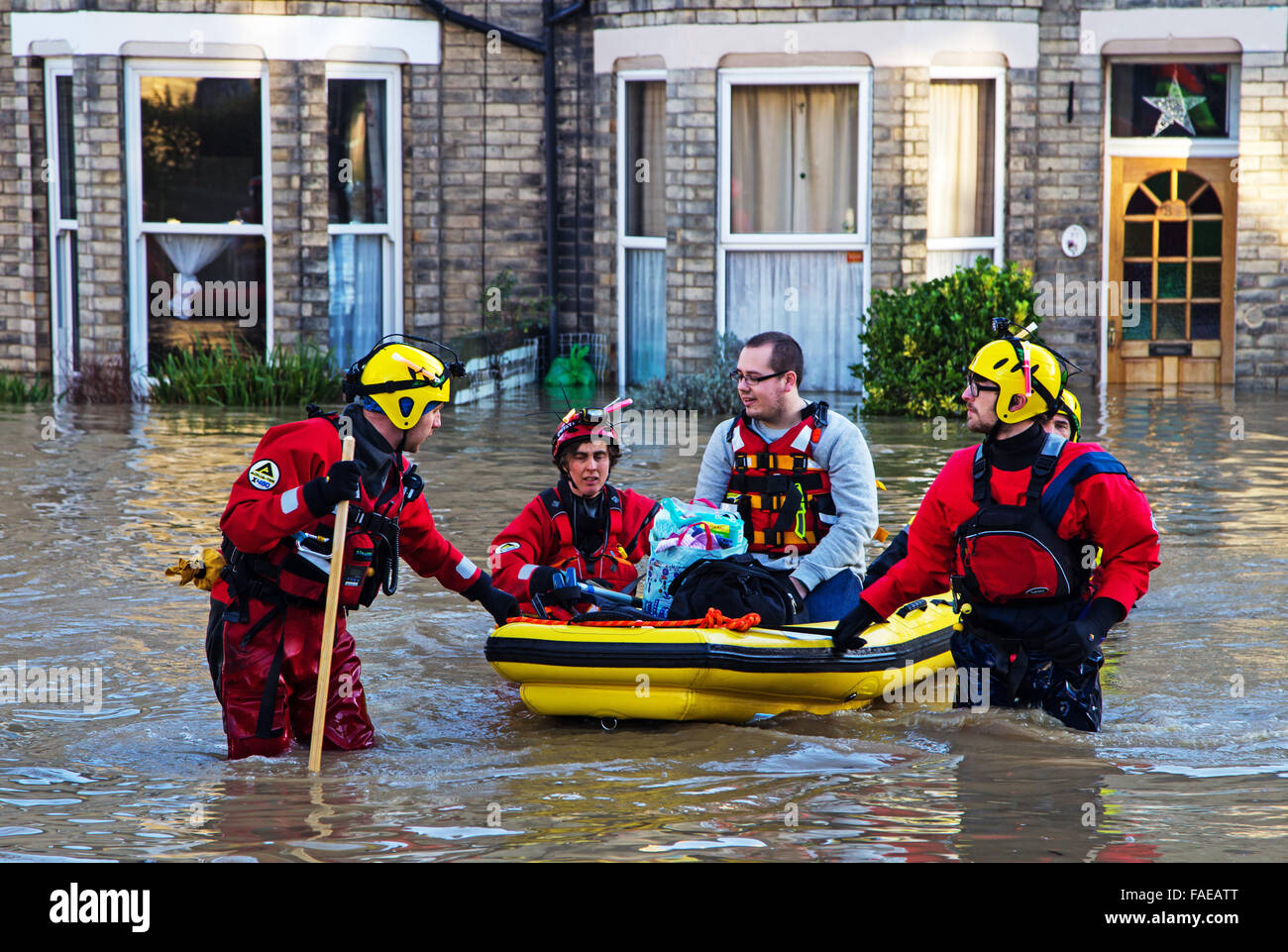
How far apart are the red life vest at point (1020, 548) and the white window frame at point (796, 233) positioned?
404 inches

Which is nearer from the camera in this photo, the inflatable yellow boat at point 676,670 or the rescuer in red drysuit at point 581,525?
the inflatable yellow boat at point 676,670

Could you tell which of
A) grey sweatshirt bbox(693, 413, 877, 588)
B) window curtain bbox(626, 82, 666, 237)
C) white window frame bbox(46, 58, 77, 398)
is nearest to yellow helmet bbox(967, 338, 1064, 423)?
grey sweatshirt bbox(693, 413, 877, 588)

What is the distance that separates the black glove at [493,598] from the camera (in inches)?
262

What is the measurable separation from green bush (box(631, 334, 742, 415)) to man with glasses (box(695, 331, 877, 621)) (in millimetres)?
8308

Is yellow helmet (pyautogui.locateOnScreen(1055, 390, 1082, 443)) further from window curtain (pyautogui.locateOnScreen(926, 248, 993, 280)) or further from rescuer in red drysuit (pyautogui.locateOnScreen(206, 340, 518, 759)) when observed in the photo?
window curtain (pyautogui.locateOnScreen(926, 248, 993, 280))

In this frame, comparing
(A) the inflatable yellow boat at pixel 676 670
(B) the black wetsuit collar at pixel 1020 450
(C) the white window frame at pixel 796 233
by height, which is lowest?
(A) the inflatable yellow boat at pixel 676 670

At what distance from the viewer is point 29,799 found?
18.8ft

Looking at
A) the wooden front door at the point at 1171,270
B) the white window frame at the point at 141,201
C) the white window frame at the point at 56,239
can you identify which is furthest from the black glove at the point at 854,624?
the white window frame at the point at 56,239

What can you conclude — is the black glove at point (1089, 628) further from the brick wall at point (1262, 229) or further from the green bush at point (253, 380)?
the brick wall at point (1262, 229)

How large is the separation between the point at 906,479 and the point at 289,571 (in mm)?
6865

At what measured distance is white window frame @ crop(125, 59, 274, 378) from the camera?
1631cm

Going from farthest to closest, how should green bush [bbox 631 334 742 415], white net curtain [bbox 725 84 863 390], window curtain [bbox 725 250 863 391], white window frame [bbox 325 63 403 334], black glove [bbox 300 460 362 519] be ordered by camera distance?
1. white window frame [bbox 325 63 403 334]
2. window curtain [bbox 725 250 863 391]
3. white net curtain [bbox 725 84 863 390]
4. green bush [bbox 631 334 742 415]
5. black glove [bbox 300 460 362 519]

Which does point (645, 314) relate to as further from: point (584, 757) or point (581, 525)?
point (584, 757)

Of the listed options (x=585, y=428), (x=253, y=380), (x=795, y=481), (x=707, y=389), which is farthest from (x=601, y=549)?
(x=253, y=380)
